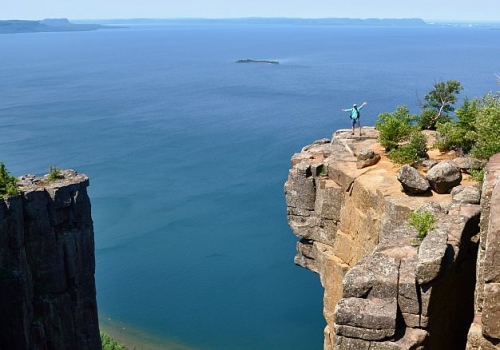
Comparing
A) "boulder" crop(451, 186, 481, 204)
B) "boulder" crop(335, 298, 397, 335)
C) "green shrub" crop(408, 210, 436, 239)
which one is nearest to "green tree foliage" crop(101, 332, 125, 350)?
"boulder" crop(451, 186, 481, 204)

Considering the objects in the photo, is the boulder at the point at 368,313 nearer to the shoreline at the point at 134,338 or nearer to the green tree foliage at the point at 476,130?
the green tree foliage at the point at 476,130

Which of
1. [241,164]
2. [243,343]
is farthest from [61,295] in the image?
[241,164]

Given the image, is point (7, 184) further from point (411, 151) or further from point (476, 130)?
point (476, 130)

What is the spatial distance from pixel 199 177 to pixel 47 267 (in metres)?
51.8

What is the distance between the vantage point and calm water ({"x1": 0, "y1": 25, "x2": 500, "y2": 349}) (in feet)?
197

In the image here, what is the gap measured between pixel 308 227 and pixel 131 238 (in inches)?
1821

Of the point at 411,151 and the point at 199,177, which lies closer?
the point at 411,151

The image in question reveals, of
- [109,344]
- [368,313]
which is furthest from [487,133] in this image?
[109,344]

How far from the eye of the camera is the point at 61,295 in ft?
127

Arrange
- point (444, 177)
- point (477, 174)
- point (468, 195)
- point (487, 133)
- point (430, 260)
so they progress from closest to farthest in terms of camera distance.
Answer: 1. point (430, 260)
2. point (468, 195)
3. point (477, 174)
4. point (444, 177)
5. point (487, 133)

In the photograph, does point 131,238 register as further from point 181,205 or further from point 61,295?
point 61,295

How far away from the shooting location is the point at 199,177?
89.3 m

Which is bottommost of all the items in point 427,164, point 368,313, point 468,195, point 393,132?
point 368,313

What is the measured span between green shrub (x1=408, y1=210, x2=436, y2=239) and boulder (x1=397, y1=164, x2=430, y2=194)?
5259 millimetres
